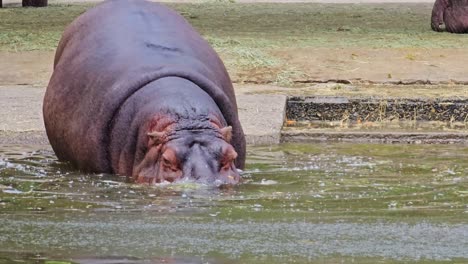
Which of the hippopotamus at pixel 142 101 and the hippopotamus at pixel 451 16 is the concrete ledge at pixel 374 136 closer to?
the hippopotamus at pixel 142 101

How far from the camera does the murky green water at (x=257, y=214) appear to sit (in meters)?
4.08

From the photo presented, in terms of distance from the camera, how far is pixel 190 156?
5.59 m

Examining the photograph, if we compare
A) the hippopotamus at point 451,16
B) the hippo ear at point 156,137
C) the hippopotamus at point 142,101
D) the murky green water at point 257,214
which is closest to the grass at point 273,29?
the hippopotamus at point 451,16

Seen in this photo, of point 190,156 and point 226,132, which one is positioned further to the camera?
point 226,132

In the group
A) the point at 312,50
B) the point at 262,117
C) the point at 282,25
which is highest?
the point at 262,117

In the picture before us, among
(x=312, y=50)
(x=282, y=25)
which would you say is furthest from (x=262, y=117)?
(x=282, y=25)

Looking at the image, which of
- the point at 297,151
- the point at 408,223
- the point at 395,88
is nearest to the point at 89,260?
the point at 408,223

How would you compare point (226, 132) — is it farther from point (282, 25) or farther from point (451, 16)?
point (282, 25)

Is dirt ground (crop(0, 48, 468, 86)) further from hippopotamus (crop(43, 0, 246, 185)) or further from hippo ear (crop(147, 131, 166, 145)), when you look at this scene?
hippo ear (crop(147, 131, 166, 145))

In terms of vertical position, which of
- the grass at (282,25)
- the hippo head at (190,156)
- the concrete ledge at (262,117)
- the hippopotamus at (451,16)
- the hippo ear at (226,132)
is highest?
the hippo ear at (226,132)

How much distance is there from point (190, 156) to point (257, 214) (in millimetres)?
826

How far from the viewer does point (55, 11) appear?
47.2 feet

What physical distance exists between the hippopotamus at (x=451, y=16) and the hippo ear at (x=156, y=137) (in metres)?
6.63

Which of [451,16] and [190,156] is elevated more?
[190,156]
